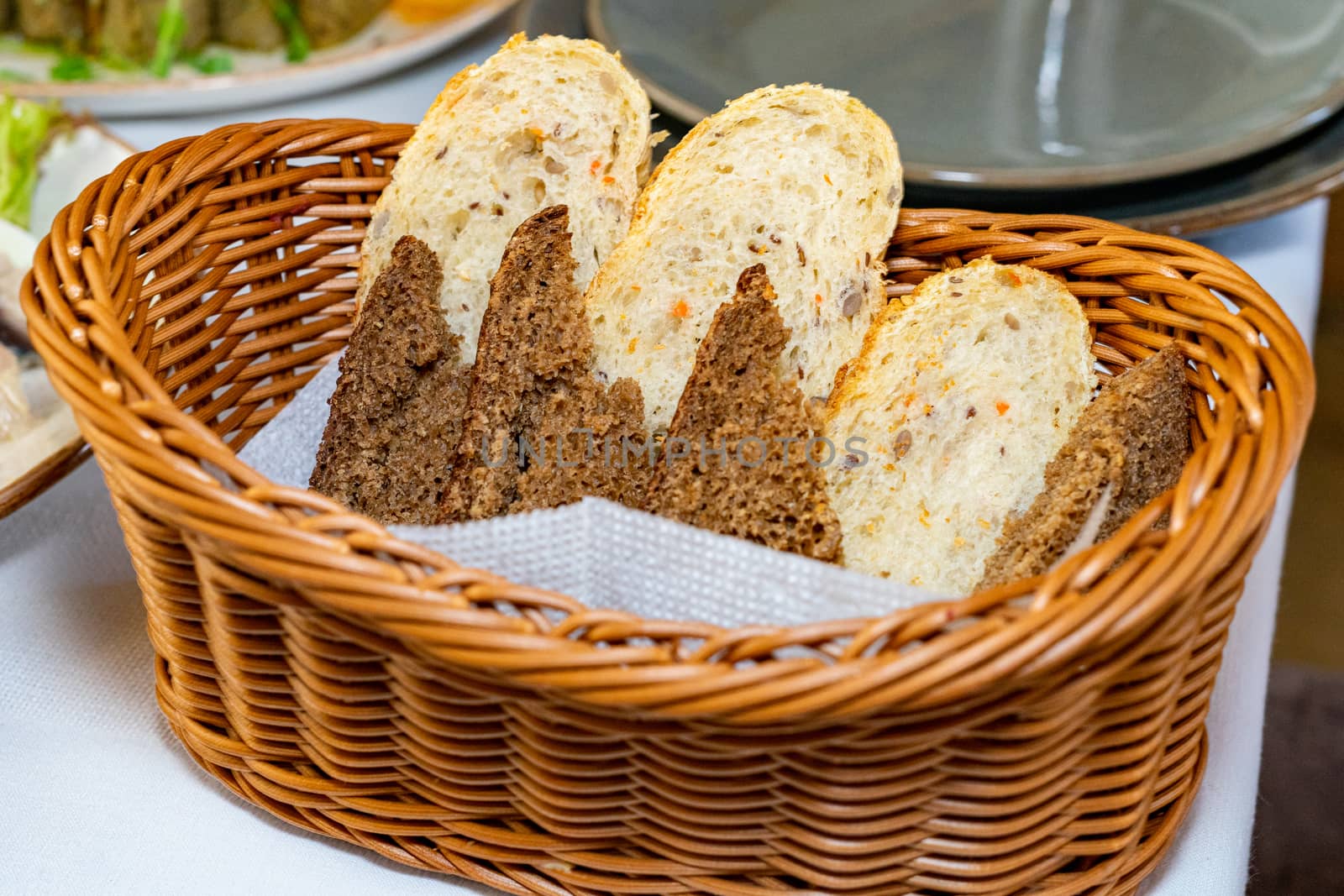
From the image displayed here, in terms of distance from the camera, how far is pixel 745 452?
1.05 metres

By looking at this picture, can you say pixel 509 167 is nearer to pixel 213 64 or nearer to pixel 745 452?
pixel 745 452

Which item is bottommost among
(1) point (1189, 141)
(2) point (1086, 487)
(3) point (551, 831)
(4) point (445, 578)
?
(3) point (551, 831)

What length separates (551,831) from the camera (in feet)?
3.08

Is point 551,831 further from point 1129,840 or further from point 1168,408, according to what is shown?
point 1168,408

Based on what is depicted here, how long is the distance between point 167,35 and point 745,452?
67.4 inches

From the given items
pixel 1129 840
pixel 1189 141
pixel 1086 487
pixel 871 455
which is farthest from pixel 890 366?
pixel 1189 141

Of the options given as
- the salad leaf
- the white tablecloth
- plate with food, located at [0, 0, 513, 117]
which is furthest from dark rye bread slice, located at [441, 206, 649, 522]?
plate with food, located at [0, 0, 513, 117]

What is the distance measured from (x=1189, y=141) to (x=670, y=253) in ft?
2.95

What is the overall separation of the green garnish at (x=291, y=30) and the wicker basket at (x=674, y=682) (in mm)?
1207

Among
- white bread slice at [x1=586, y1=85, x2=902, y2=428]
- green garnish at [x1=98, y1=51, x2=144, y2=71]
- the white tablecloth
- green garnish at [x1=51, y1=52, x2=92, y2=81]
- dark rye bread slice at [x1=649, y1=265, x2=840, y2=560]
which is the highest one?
green garnish at [x1=98, y1=51, x2=144, y2=71]

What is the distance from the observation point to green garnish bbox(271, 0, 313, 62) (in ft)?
7.40

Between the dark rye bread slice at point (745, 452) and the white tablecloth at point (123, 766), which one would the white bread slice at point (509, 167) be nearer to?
the dark rye bread slice at point (745, 452)

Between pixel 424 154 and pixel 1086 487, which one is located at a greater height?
pixel 424 154

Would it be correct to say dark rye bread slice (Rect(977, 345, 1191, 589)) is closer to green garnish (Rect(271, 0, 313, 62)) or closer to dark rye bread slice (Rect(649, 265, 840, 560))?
dark rye bread slice (Rect(649, 265, 840, 560))
